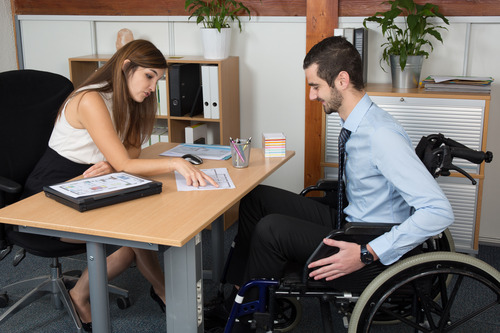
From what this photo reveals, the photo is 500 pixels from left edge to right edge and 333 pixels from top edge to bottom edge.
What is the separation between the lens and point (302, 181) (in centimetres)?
382

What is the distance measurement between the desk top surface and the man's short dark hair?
49 cm

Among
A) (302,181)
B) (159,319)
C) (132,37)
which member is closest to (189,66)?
(132,37)

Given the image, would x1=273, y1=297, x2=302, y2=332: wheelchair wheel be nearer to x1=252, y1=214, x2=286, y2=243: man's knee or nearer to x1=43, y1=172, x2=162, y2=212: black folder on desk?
x1=252, y1=214, x2=286, y2=243: man's knee

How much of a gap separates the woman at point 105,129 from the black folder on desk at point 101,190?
0.45ft

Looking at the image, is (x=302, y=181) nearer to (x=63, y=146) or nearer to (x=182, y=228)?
(x=63, y=146)

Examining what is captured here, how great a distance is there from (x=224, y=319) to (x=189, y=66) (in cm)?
175

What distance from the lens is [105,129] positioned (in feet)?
7.34

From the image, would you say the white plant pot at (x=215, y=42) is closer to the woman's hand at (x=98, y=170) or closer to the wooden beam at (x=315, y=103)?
the wooden beam at (x=315, y=103)

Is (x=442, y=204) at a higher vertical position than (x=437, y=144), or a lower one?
lower

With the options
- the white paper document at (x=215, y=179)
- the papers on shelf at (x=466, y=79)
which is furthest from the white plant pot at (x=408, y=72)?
the white paper document at (x=215, y=179)

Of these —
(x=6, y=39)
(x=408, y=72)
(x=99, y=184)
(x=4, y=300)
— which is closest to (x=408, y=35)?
(x=408, y=72)

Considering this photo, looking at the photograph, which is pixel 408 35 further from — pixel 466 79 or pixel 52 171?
pixel 52 171

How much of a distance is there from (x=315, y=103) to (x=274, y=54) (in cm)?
43

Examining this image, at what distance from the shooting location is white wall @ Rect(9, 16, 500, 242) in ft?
11.0
